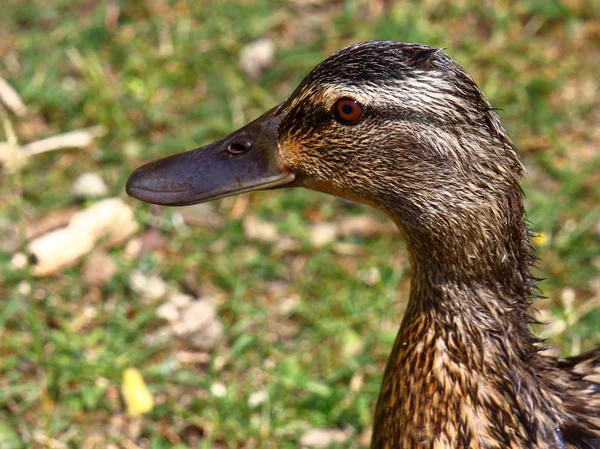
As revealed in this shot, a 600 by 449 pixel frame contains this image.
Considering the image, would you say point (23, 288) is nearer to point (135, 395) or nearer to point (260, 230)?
point (135, 395)

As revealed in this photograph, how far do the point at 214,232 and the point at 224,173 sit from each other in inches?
59.2

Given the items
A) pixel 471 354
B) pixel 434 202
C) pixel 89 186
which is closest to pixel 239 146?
pixel 434 202

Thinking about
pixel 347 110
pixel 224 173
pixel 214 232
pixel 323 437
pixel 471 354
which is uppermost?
pixel 347 110

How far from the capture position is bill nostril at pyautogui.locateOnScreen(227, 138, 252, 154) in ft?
7.85

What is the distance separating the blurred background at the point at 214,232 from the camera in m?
3.21

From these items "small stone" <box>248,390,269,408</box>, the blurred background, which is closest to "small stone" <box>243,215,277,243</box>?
the blurred background

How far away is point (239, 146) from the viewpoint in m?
2.40

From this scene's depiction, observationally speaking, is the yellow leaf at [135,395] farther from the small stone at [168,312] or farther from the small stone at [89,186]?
the small stone at [89,186]

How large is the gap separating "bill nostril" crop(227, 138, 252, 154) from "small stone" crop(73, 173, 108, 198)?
1662 mm

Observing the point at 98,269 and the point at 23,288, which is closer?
the point at 23,288

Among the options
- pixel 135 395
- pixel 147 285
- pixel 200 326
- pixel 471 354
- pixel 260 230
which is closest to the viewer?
pixel 471 354

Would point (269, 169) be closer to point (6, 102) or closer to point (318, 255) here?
point (318, 255)

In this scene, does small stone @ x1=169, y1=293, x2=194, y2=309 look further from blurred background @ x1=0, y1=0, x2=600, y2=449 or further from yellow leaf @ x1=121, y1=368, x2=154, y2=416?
yellow leaf @ x1=121, y1=368, x2=154, y2=416

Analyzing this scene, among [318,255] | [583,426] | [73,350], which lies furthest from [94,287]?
[583,426]
